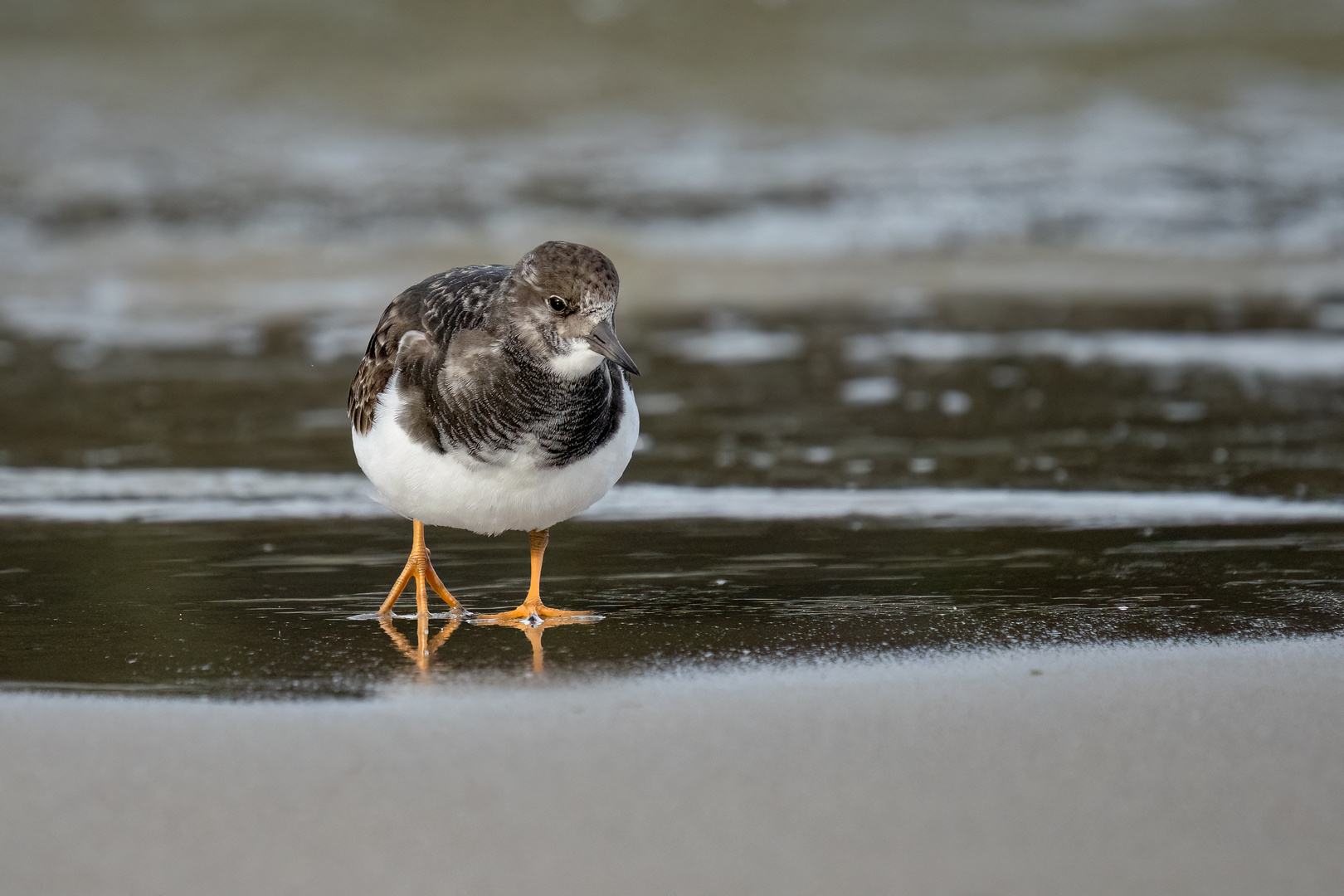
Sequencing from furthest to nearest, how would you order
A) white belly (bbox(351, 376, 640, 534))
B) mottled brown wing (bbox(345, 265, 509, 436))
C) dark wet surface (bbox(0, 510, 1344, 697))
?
mottled brown wing (bbox(345, 265, 509, 436))
white belly (bbox(351, 376, 640, 534))
dark wet surface (bbox(0, 510, 1344, 697))

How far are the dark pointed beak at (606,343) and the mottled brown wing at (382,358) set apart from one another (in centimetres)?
64

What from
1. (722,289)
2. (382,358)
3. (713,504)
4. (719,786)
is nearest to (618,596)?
(382,358)

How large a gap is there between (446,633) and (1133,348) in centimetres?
607

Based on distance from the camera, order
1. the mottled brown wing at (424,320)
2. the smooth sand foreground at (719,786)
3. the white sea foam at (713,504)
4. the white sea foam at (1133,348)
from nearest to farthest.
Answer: the smooth sand foreground at (719,786)
the mottled brown wing at (424,320)
the white sea foam at (713,504)
the white sea foam at (1133,348)

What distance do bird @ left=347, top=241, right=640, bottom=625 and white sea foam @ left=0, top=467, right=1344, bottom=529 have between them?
1.41m

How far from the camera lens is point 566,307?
358 centimetres

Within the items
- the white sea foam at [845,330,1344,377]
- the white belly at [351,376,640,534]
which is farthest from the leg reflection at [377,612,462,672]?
the white sea foam at [845,330,1344,377]

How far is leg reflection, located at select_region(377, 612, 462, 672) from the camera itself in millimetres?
3514

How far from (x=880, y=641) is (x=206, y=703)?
1.53 m

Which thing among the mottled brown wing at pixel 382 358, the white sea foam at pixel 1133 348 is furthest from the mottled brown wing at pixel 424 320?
the white sea foam at pixel 1133 348

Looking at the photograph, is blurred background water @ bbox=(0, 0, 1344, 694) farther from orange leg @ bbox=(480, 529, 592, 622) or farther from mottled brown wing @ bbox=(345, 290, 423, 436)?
mottled brown wing @ bbox=(345, 290, 423, 436)

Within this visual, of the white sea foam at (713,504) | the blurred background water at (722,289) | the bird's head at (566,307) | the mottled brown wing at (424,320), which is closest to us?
A: the bird's head at (566,307)

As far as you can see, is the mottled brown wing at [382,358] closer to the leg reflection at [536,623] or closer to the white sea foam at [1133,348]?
the leg reflection at [536,623]

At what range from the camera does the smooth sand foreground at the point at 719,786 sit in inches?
95.1
